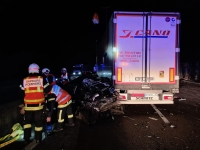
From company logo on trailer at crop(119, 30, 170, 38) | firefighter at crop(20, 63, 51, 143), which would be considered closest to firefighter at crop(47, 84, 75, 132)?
firefighter at crop(20, 63, 51, 143)

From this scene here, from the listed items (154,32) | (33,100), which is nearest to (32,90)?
(33,100)

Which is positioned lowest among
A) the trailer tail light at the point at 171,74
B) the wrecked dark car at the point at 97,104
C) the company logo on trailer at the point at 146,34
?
the wrecked dark car at the point at 97,104

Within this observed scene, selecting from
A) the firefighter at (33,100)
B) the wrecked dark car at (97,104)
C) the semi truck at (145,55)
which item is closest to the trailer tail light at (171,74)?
the semi truck at (145,55)

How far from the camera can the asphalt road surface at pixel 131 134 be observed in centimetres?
507

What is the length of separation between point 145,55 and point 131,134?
3.03 metres

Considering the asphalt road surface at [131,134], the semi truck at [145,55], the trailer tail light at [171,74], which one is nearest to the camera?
the asphalt road surface at [131,134]

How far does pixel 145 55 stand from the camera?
7902mm

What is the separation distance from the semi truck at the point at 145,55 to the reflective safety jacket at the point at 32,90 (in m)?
3.21

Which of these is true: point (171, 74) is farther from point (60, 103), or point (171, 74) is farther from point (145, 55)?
point (60, 103)

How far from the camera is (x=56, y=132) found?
6.12 meters

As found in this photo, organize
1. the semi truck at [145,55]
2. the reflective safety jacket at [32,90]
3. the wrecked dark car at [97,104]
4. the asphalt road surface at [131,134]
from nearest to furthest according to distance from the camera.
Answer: the asphalt road surface at [131,134], the reflective safety jacket at [32,90], the wrecked dark car at [97,104], the semi truck at [145,55]

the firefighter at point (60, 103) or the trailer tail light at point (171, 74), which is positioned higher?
the trailer tail light at point (171, 74)

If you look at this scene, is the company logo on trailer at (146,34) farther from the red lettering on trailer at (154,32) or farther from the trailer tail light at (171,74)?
the trailer tail light at (171,74)

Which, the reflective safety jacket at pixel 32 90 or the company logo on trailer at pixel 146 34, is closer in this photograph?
the reflective safety jacket at pixel 32 90
